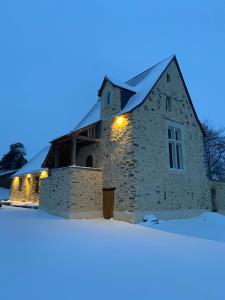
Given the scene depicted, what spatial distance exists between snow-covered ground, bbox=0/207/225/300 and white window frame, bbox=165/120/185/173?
7304 mm

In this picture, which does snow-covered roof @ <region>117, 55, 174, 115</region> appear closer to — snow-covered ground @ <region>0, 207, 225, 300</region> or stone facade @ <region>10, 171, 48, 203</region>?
snow-covered ground @ <region>0, 207, 225, 300</region>

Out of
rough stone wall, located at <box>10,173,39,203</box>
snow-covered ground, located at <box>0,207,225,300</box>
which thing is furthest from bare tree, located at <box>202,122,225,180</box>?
snow-covered ground, located at <box>0,207,225,300</box>

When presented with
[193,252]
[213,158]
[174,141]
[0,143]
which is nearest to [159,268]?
[193,252]

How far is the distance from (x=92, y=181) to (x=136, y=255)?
803 centimetres

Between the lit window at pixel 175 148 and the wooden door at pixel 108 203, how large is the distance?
3.97 m

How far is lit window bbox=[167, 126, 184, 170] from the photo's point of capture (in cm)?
1493

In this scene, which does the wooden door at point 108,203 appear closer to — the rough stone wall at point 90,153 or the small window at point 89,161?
the rough stone wall at point 90,153

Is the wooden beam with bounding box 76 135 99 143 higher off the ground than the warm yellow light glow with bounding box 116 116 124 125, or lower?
lower

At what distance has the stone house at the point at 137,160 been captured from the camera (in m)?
12.7

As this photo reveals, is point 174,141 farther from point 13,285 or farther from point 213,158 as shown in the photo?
point 213,158

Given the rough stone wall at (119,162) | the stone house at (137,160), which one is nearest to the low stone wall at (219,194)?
the stone house at (137,160)

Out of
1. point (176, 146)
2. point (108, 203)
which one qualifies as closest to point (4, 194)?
point (108, 203)

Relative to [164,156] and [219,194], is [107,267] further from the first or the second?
[219,194]

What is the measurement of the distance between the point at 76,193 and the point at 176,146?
22.6 ft
